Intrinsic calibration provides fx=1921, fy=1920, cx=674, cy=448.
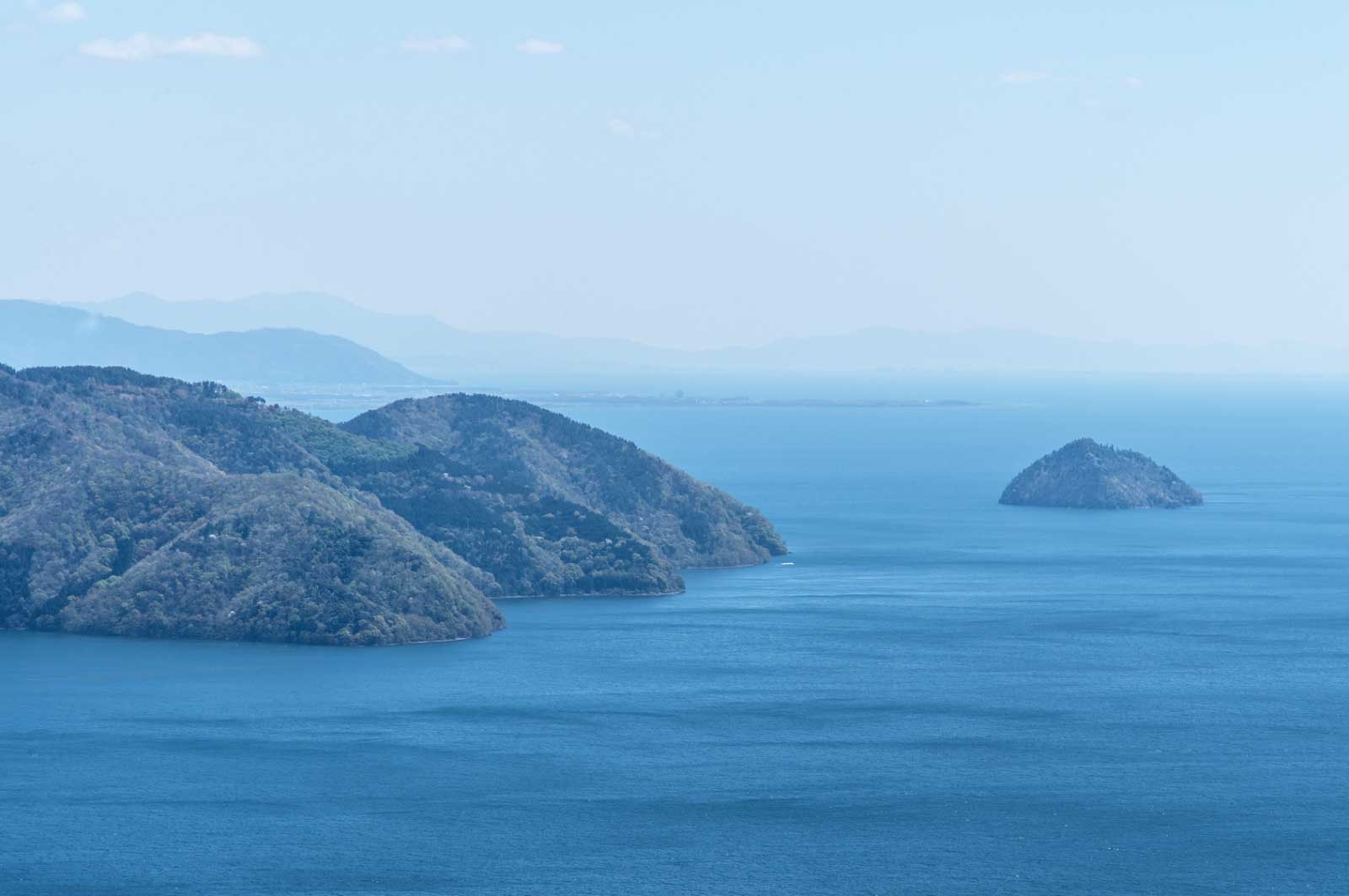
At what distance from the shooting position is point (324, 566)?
121188 mm

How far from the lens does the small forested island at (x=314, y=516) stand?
121 meters

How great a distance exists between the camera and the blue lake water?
238 ft

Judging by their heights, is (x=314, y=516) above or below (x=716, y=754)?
above

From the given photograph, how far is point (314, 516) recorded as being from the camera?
12594 cm

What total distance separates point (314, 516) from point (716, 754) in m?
45.6

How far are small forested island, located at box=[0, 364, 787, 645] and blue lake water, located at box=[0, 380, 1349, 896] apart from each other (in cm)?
375

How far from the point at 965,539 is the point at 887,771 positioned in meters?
93.5

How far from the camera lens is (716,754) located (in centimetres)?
8944

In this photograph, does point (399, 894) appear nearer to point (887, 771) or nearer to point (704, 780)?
point (704, 780)

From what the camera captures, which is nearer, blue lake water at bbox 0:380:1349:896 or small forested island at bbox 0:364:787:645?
blue lake water at bbox 0:380:1349:896

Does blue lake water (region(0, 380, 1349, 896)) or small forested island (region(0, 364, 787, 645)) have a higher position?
small forested island (region(0, 364, 787, 645))

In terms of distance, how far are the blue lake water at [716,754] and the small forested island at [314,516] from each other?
3755mm

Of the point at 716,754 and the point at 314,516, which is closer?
the point at 716,754

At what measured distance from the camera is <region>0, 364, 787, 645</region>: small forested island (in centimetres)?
12094
